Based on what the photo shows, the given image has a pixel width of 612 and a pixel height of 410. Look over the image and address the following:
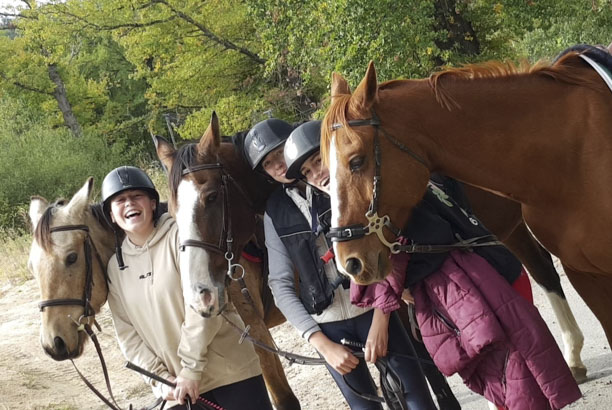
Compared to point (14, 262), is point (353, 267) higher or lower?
lower

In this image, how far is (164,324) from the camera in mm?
3520

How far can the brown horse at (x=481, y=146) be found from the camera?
277 centimetres

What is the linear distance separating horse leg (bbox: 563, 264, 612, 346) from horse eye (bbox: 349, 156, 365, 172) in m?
1.24

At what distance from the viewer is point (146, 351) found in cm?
361

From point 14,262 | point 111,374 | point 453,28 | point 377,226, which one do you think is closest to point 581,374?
point 377,226

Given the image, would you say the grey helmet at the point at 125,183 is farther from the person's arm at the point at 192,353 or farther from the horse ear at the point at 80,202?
the person's arm at the point at 192,353

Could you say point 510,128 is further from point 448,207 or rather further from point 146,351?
point 146,351

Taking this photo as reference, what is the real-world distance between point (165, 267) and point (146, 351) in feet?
1.53

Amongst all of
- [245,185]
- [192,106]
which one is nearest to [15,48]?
[192,106]

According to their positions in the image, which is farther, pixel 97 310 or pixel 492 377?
pixel 97 310

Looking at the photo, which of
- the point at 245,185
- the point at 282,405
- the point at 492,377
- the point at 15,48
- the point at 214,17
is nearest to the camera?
the point at 492,377

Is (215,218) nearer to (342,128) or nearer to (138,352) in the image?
(138,352)

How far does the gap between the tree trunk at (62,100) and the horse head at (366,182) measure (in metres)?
30.1

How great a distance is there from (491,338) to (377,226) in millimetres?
611
